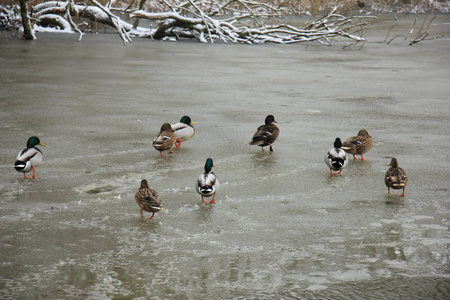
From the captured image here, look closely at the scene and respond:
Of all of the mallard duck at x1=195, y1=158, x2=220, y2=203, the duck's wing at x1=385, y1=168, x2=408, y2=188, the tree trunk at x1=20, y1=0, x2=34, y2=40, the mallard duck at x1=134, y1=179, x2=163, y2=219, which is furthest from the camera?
the tree trunk at x1=20, y1=0, x2=34, y2=40

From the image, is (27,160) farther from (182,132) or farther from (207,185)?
(182,132)

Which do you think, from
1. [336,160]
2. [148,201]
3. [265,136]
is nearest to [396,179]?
[336,160]

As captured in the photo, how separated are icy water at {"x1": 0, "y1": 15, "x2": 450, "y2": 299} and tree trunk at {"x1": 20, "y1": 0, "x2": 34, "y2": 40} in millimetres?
6659

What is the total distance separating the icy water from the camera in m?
4.89

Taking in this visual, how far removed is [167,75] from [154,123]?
545 cm

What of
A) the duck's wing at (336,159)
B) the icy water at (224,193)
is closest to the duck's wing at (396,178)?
the icy water at (224,193)

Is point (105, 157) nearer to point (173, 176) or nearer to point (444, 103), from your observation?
point (173, 176)

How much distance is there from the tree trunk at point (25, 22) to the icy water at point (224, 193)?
666 cm

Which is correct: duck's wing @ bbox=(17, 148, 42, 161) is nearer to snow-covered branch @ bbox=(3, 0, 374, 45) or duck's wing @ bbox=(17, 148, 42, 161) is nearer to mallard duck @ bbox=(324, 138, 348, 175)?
mallard duck @ bbox=(324, 138, 348, 175)

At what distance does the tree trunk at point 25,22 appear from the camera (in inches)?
834

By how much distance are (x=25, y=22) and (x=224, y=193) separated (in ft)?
55.1

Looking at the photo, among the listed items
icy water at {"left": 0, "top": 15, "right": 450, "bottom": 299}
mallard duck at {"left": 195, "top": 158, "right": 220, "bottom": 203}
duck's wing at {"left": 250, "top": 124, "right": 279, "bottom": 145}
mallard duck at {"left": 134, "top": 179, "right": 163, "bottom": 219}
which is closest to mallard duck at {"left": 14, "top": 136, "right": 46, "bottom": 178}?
icy water at {"left": 0, "top": 15, "right": 450, "bottom": 299}

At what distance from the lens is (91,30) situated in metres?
25.9

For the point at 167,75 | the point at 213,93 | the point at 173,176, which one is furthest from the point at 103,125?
the point at 167,75
